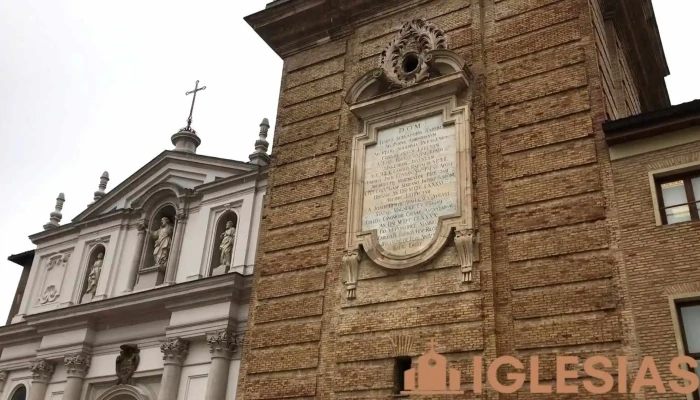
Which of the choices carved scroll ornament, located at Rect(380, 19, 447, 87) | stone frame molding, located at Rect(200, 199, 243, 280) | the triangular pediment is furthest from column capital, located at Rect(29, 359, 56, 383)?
carved scroll ornament, located at Rect(380, 19, 447, 87)

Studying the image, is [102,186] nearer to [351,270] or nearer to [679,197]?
[351,270]

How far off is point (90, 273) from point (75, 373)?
12.8 feet

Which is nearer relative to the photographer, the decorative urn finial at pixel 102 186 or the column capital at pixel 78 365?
the column capital at pixel 78 365

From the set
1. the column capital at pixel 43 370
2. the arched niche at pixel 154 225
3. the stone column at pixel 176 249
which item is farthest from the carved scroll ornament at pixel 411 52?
the column capital at pixel 43 370

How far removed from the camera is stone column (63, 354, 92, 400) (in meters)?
22.2

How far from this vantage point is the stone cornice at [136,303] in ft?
65.7

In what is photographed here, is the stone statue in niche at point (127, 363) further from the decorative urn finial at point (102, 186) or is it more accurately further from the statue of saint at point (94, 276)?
the decorative urn finial at point (102, 186)

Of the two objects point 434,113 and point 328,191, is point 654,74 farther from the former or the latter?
point 328,191

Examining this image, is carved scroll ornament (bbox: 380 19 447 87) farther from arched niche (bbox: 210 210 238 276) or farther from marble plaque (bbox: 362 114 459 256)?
arched niche (bbox: 210 210 238 276)

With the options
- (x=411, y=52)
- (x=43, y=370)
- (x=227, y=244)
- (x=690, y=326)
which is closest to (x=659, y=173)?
(x=690, y=326)

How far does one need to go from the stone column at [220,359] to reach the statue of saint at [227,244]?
249cm

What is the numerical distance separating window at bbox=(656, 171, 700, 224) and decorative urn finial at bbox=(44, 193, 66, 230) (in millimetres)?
22707

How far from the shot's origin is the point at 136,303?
71.2 ft

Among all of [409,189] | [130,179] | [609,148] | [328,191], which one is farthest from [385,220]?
[130,179]
